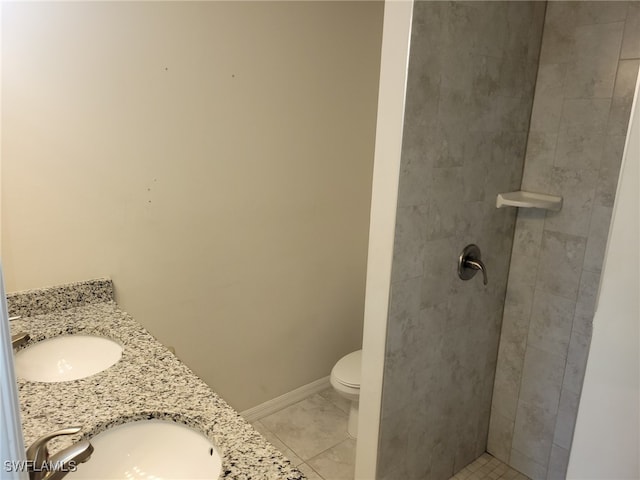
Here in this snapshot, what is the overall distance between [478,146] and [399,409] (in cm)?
105

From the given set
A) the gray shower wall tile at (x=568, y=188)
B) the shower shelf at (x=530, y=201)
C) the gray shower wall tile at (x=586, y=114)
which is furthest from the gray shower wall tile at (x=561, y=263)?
the gray shower wall tile at (x=586, y=114)

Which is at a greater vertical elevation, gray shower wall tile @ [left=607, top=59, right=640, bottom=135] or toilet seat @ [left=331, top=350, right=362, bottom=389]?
gray shower wall tile @ [left=607, top=59, right=640, bottom=135]

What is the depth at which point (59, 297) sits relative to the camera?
5.38ft

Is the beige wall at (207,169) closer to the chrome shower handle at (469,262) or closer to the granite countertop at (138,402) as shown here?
the granite countertop at (138,402)

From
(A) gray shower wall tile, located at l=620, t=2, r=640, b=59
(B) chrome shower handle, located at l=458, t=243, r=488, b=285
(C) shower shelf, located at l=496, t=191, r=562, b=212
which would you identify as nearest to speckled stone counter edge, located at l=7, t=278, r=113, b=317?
(B) chrome shower handle, located at l=458, t=243, r=488, b=285

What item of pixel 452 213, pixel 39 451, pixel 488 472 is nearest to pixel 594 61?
pixel 452 213

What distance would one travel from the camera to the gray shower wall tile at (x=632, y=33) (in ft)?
5.35

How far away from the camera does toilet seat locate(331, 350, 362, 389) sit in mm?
2227

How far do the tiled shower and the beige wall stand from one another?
86 centimetres

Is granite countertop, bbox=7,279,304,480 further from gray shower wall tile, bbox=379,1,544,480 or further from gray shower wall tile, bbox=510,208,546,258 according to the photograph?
gray shower wall tile, bbox=510,208,546,258

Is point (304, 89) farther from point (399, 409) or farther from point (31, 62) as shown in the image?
point (399, 409)

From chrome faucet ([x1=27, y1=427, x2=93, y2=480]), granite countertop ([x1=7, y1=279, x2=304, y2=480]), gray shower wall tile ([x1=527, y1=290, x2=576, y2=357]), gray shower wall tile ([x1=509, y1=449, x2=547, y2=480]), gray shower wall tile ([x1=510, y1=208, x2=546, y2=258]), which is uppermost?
gray shower wall tile ([x1=510, y1=208, x2=546, y2=258])

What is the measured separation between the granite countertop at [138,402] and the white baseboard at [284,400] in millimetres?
1130

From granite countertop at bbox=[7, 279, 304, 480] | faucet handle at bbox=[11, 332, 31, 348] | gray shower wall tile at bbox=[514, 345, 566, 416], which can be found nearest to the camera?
granite countertop at bbox=[7, 279, 304, 480]
